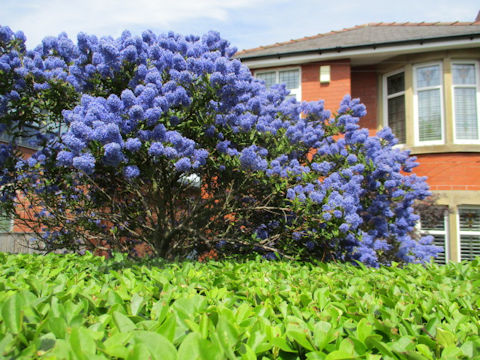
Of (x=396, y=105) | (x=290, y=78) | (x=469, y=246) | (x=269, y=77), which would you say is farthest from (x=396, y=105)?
(x=469, y=246)

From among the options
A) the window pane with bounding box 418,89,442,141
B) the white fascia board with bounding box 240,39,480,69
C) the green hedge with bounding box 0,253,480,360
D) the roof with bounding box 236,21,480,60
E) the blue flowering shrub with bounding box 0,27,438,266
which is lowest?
the green hedge with bounding box 0,253,480,360

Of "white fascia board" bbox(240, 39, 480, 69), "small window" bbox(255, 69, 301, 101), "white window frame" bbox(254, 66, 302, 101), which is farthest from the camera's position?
"small window" bbox(255, 69, 301, 101)

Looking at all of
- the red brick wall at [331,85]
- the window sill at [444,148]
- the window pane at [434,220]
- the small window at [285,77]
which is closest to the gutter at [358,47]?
the red brick wall at [331,85]

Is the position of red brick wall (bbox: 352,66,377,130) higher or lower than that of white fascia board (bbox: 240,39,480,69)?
lower

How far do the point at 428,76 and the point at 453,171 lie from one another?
2.57 m

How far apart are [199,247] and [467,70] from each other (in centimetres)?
841

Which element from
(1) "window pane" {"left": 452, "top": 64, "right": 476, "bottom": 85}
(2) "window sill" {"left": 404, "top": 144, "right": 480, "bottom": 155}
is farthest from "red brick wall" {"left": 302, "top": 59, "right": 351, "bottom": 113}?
(1) "window pane" {"left": 452, "top": 64, "right": 476, "bottom": 85}

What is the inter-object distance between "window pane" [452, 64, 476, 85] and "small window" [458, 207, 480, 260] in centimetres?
Answer: 319

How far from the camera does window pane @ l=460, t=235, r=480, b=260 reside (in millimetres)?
9555

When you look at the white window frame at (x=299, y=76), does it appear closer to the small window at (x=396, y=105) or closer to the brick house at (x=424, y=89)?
the brick house at (x=424, y=89)

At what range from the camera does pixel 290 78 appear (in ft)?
36.9

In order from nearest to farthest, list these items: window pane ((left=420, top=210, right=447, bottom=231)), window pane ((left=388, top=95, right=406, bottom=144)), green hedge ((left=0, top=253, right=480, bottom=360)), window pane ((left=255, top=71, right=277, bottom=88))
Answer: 1. green hedge ((left=0, top=253, right=480, bottom=360))
2. window pane ((left=420, top=210, right=447, bottom=231))
3. window pane ((left=388, top=95, right=406, bottom=144))
4. window pane ((left=255, top=71, right=277, bottom=88))

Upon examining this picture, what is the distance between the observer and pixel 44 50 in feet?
19.2

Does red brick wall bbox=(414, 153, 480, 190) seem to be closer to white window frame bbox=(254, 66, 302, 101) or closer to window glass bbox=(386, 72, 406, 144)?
window glass bbox=(386, 72, 406, 144)
